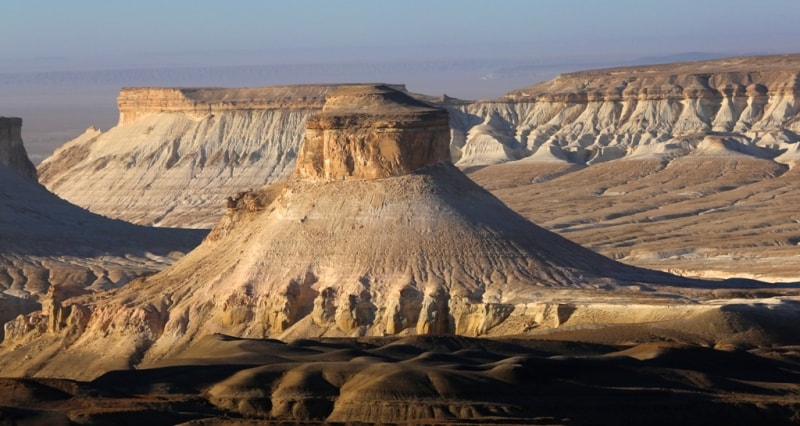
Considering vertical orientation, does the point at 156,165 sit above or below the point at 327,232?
below

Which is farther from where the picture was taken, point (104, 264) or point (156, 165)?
point (156, 165)

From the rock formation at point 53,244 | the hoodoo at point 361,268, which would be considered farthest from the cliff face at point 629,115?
the hoodoo at point 361,268

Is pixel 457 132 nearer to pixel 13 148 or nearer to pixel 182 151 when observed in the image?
pixel 182 151

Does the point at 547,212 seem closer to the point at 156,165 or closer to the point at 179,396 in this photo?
the point at 156,165

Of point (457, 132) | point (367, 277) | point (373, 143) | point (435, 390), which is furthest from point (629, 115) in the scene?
point (435, 390)

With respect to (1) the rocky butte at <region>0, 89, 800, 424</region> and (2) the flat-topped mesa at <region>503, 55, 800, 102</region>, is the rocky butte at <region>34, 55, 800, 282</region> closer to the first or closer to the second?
(2) the flat-topped mesa at <region>503, 55, 800, 102</region>

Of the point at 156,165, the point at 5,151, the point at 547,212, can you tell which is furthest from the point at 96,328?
the point at 156,165

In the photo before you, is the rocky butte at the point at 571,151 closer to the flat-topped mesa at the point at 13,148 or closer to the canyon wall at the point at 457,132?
the canyon wall at the point at 457,132
